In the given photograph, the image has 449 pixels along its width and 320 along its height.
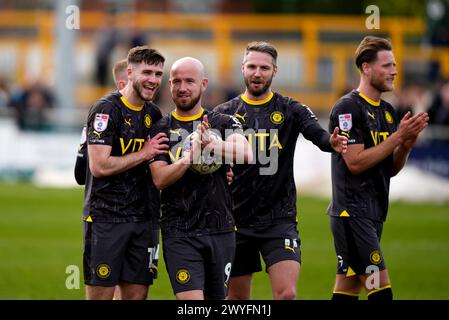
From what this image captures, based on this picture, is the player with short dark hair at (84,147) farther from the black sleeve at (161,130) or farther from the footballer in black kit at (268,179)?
the footballer in black kit at (268,179)

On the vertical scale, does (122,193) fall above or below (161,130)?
below

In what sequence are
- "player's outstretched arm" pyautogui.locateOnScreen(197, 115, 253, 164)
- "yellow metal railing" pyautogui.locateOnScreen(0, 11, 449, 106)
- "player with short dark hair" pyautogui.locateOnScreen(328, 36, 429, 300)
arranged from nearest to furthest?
"player's outstretched arm" pyautogui.locateOnScreen(197, 115, 253, 164) → "player with short dark hair" pyautogui.locateOnScreen(328, 36, 429, 300) → "yellow metal railing" pyautogui.locateOnScreen(0, 11, 449, 106)

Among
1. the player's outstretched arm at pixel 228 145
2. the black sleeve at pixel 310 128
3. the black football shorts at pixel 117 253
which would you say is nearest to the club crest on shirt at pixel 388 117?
the black sleeve at pixel 310 128

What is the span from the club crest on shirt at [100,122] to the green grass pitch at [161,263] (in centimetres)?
351

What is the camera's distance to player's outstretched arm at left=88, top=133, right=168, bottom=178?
8.96 metres

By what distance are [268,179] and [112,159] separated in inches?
64.2

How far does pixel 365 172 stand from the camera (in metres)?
9.73

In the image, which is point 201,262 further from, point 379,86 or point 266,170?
point 379,86

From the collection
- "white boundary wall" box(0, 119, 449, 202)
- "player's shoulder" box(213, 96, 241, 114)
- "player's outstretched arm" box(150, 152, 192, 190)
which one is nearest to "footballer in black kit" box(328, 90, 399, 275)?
"player's shoulder" box(213, 96, 241, 114)

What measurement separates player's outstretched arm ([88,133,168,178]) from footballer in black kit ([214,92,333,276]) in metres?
1.13

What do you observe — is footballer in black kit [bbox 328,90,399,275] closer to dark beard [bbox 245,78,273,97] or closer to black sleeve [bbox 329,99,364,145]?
black sleeve [bbox 329,99,364,145]

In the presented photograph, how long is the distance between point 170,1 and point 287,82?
12.3 m

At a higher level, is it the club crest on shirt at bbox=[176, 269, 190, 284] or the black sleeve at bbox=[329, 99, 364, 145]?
the black sleeve at bbox=[329, 99, 364, 145]

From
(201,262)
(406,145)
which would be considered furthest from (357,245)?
(201,262)
